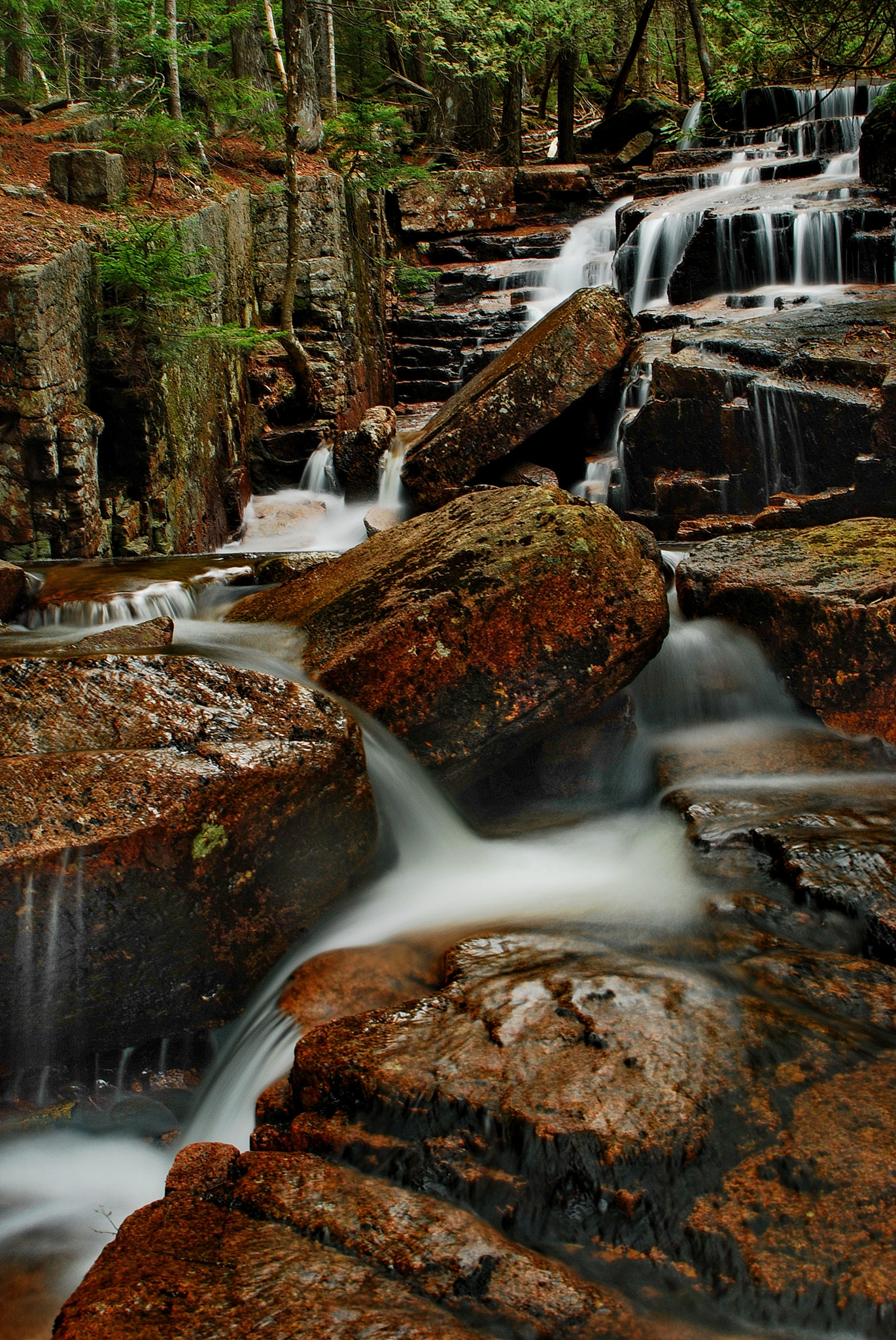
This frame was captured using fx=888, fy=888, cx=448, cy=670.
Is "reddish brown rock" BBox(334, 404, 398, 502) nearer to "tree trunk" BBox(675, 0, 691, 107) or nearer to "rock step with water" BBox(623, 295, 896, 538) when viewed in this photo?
"rock step with water" BBox(623, 295, 896, 538)

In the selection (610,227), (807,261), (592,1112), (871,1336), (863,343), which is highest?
(610,227)

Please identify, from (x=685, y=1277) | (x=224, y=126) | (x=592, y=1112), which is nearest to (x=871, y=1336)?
(x=685, y=1277)

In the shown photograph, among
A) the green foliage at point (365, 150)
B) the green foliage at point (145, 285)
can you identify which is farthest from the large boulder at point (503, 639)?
the green foliage at point (365, 150)

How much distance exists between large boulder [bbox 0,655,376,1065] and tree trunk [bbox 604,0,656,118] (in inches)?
856

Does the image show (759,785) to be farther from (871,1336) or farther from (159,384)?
(159,384)

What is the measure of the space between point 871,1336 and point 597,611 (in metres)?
3.35

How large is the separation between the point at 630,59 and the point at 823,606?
66.5 feet

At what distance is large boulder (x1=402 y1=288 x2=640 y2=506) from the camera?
29.6 feet

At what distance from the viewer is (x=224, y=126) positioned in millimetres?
15430

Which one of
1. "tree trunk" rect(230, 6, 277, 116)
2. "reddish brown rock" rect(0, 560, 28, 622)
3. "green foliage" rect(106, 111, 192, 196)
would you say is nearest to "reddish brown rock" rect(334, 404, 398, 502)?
"green foliage" rect(106, 111, 192, 196)

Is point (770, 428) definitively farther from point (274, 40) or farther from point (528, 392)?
point (274, 40)

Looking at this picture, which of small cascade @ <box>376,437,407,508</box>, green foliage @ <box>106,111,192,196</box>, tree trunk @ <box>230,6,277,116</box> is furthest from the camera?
tree trunk @ <box>230,6,277,116</box>

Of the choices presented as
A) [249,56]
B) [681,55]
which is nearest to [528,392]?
[249,56]

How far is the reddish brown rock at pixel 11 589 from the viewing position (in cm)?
609
